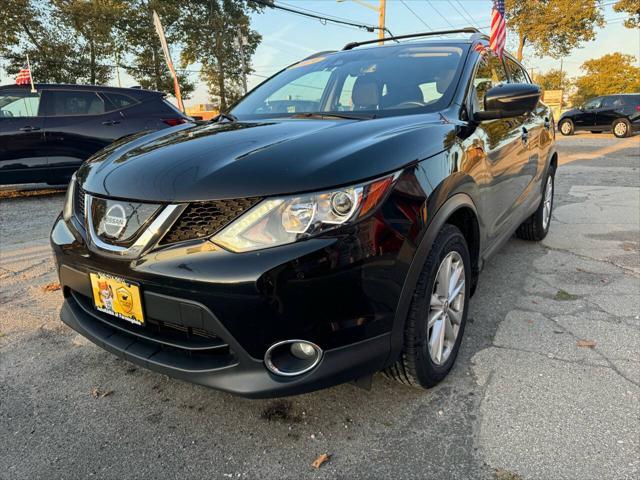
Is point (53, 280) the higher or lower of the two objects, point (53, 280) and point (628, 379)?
the higher

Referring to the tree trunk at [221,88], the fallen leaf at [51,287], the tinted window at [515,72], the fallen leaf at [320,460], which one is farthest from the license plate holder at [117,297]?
the tree trunk at [221,88]

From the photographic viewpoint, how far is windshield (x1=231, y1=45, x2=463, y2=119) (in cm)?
252

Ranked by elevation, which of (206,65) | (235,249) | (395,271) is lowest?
(395,271)

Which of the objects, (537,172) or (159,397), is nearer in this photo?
(159,397)

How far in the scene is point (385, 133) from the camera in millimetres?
1901

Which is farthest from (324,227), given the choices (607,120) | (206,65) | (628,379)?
(206,65)

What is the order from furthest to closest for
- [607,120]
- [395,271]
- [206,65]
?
[206,65], [607,120], [395,271]

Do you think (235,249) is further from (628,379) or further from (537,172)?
(537,172)

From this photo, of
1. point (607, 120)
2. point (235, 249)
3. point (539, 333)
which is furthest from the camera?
point (607, 120)

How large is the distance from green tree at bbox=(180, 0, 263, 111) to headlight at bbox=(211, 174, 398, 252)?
26615 mm

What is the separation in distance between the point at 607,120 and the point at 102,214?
2117 cm

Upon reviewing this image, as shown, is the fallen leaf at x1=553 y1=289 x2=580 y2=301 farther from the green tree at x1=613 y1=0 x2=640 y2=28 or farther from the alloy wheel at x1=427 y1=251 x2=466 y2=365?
the green tree at x1=613 y1=0 x2=640 y2=28

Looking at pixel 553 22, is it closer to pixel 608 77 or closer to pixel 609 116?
pixel 609 116

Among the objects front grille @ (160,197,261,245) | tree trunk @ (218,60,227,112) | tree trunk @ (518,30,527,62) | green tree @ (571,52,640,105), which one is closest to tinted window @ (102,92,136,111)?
front grille @ (160,197,261,245)
